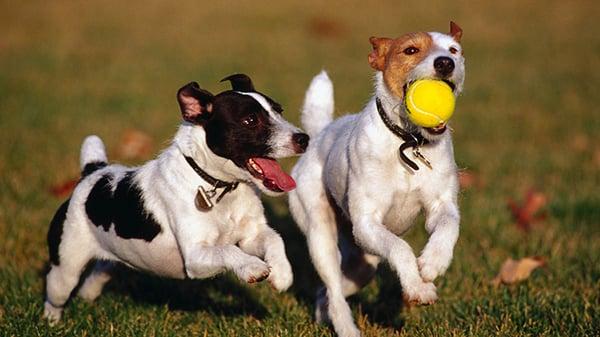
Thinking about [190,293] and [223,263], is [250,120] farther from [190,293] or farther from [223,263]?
[190,293]

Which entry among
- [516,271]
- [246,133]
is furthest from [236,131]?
[516,271]

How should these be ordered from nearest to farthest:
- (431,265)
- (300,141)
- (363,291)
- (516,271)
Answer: (431,265) → (300,141) → (516,271) → (363,291)

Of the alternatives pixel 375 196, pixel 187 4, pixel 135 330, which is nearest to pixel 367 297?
pixel 375 196

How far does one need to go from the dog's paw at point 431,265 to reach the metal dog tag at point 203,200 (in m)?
1.41

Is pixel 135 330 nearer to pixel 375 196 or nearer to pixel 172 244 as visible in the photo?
pixel 172 244

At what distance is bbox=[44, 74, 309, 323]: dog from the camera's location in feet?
17.7

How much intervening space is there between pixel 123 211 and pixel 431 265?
222 centimetres

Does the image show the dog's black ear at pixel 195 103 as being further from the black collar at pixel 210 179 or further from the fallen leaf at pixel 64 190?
the fallen leaf at pixel 64 190

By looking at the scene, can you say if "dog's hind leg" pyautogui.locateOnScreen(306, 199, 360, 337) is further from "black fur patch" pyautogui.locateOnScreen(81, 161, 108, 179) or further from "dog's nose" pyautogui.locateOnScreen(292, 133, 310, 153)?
"black fur patch" pyautogui.locateOnScreen(81, 161, 108, 179)

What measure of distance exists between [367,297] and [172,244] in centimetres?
179

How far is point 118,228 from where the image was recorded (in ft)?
19.1

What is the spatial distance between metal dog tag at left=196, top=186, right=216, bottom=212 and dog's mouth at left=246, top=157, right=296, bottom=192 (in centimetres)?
31

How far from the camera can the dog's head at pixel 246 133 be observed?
5.41 metres

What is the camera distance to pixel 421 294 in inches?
187
